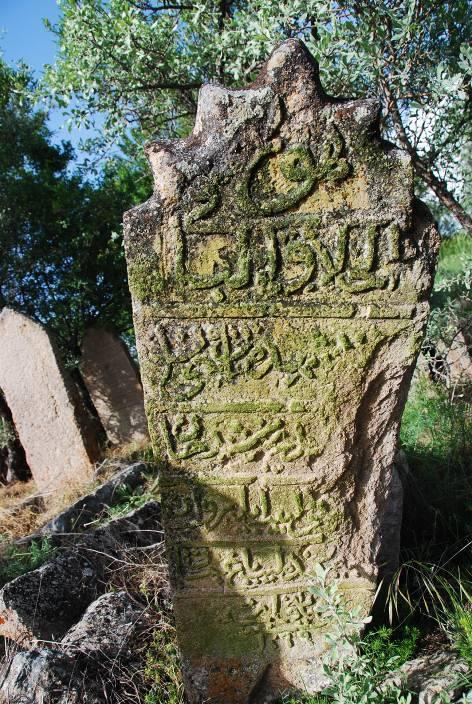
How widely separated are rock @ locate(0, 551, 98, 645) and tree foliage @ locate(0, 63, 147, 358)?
2.98 metres

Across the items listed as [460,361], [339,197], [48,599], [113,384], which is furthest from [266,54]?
[48,599]

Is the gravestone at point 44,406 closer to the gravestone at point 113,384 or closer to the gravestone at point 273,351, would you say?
the gravestone at point 113,384

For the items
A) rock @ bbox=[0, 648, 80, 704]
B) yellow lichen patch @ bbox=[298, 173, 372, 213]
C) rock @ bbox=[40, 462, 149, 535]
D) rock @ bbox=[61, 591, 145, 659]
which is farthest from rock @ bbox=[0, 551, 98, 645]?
yellow lichen patch @ bbox=[298, 173, 372, 213]

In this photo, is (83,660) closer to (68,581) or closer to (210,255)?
(68,581)

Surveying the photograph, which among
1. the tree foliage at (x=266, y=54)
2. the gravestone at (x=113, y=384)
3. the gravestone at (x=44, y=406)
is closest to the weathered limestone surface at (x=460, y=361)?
the tree foliage at (x=266, y=54)

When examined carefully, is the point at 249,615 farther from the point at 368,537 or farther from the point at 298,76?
the point at 298,76

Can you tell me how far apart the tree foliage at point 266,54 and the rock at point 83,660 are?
311cm

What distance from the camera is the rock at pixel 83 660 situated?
236 cm

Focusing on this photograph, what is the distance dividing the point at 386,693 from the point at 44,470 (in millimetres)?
3893

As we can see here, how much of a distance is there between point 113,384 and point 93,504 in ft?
5.49

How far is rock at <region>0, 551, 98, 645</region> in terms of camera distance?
2.93m

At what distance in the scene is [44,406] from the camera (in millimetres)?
5266

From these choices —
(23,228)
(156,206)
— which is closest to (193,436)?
(156,206)

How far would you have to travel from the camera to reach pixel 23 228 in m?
5.84
